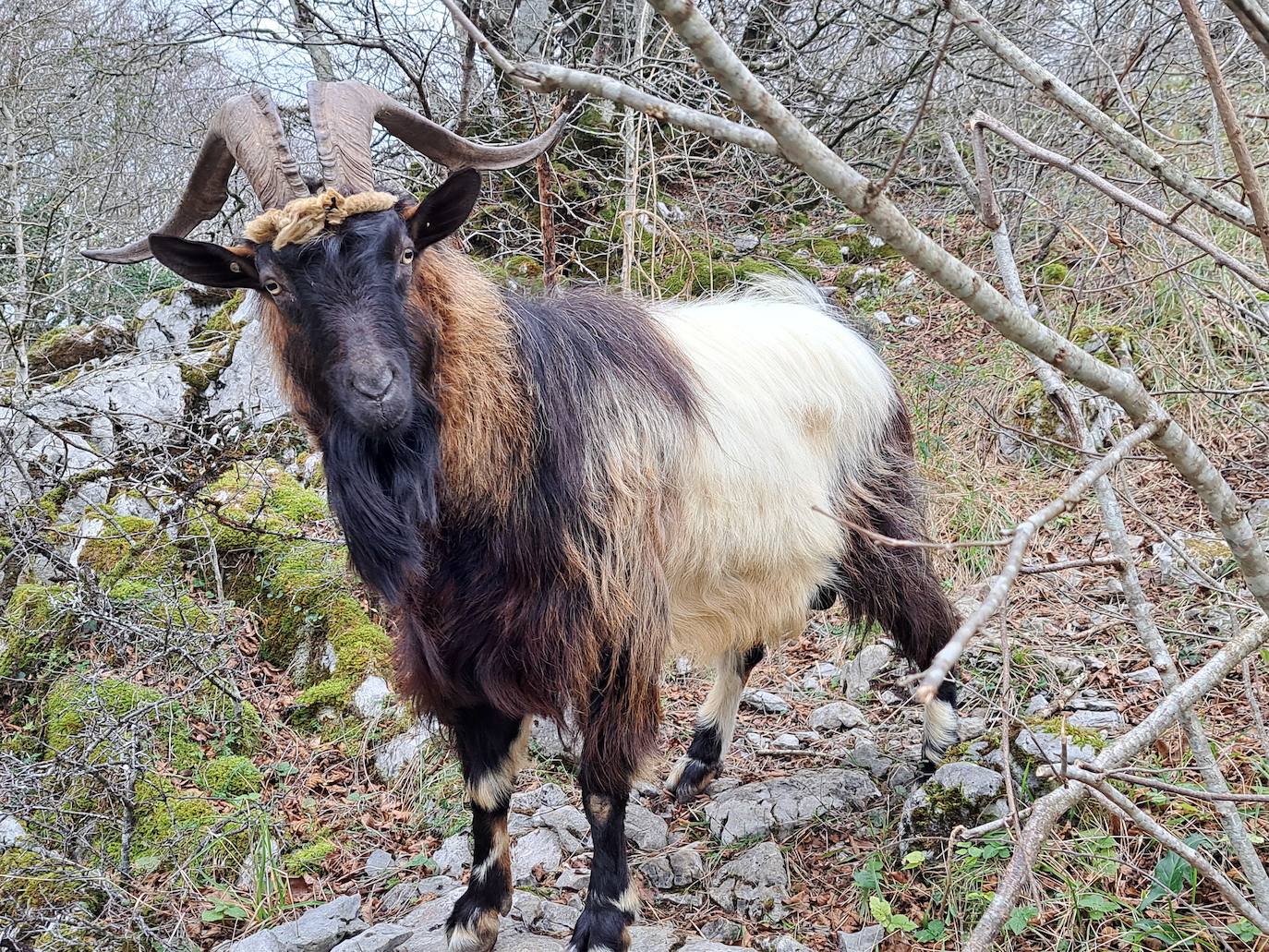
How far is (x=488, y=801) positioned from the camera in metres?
3.22

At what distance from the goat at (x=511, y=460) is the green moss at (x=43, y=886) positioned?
54.8 inches

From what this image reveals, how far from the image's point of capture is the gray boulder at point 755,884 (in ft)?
11.1

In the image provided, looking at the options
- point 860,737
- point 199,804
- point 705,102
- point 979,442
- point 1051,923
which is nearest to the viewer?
point 1051,923

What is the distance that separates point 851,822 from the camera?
373 cm

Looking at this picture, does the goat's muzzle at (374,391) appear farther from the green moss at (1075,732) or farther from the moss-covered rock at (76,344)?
the moss-covered rock at (76,344)

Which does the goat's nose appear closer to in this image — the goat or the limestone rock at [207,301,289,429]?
the goat

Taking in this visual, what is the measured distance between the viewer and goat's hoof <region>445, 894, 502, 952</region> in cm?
306

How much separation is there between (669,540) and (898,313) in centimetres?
553

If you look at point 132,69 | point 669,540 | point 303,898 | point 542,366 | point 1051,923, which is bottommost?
point 303,898

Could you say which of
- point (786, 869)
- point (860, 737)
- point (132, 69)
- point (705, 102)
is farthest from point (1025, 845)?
point (132, 69)

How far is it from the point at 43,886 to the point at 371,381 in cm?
243

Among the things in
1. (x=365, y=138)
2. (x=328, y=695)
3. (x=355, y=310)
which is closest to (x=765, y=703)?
(x=328, y=695)

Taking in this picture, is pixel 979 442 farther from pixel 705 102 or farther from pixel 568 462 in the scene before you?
pixel 568 462

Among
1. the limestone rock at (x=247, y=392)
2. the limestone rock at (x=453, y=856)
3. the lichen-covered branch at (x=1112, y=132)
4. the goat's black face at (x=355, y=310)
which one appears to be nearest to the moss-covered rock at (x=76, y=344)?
the limestone rock at (x=247, y=392)
